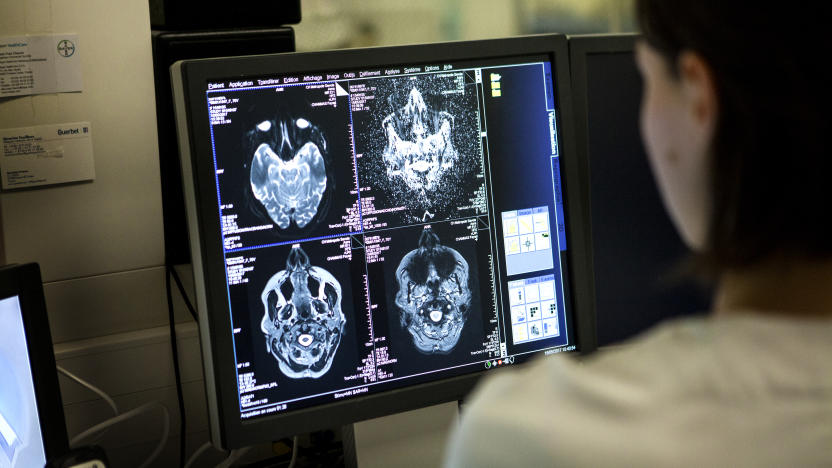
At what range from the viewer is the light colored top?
1.44 feet

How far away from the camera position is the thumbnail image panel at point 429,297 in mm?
1024

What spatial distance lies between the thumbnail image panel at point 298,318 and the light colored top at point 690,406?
0.51 meters

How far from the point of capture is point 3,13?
110 cm

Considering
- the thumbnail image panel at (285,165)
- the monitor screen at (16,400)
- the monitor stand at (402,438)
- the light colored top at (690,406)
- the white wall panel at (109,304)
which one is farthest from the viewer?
the white wall panel at (109,304)

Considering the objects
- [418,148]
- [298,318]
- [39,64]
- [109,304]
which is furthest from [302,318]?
[39,64]

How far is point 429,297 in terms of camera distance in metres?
1.05

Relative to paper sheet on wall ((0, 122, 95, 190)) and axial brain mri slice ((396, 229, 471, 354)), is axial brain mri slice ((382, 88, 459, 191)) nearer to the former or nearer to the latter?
axial brain mri slice ((396, 229, 471, 354))

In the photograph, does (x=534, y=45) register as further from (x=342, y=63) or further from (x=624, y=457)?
(x=624, y=457)

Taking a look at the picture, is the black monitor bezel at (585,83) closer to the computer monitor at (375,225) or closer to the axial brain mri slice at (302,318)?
the computer monitor at (375,225)

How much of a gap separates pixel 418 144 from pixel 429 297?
18cm

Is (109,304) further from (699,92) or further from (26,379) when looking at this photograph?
(699,92)

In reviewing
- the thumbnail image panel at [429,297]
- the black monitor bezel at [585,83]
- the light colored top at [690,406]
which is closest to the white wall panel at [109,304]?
the thumbnail image panel at [429,297]

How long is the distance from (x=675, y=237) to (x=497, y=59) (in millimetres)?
370

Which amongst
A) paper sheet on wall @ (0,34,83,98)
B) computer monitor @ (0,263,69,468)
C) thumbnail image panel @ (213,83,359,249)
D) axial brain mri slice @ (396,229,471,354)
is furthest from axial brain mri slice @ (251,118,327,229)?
paper sheet on wall @ (0,34,83,98)
